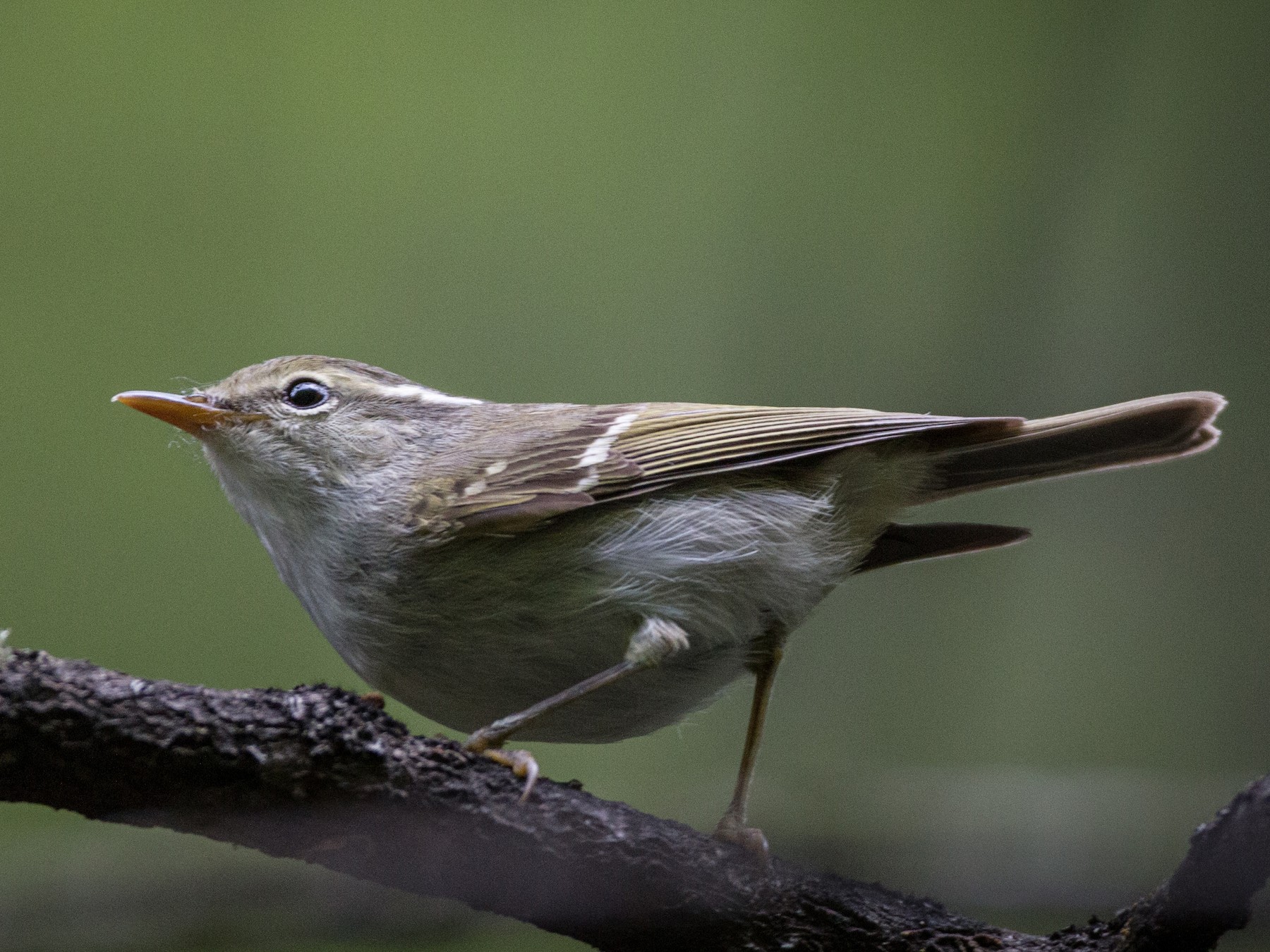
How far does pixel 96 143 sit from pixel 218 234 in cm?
47

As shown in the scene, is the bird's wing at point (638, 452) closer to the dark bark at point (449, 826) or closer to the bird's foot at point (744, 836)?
the dark bark at point (449, 826)

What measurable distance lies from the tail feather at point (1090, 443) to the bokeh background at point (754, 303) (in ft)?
4.02

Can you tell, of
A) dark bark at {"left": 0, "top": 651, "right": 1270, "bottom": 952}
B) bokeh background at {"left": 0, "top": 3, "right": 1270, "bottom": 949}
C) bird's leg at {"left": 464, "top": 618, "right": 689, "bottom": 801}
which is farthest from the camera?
bokeh background at {"left": 0, "top": 3, "right": 1270, "bottom": 949}

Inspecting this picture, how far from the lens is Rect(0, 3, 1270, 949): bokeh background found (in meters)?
3.43

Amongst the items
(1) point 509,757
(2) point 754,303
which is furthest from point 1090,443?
(2) point 754,303

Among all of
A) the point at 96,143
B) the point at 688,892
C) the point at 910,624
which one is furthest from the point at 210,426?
the point at 910,624

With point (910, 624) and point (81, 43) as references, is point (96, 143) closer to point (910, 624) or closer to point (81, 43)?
point (81, 43)

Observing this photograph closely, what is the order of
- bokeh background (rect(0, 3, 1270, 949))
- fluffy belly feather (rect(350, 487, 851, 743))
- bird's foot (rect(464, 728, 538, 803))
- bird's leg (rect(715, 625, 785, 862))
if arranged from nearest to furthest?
bird's foot (rect(464, 728, 538, 803)) < fluffy belly feather (rect(350, 487, 851, 743)) < bird's leg (rect(715, 625, 785, 862)) < bokeh background (rect(0, 3, 1270, 949))

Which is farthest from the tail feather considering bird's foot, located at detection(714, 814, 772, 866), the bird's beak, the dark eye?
the bird's beak

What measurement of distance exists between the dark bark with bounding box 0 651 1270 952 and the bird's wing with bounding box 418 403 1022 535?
1.70ft

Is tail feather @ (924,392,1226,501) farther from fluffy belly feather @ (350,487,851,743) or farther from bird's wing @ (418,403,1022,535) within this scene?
fluffy belly feather @ (350,487,851,743)

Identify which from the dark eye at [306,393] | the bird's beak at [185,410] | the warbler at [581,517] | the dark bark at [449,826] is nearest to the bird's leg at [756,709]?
the warbler at [581,517]

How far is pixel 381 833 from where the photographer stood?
1592mm

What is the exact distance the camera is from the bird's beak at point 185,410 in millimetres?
2152
